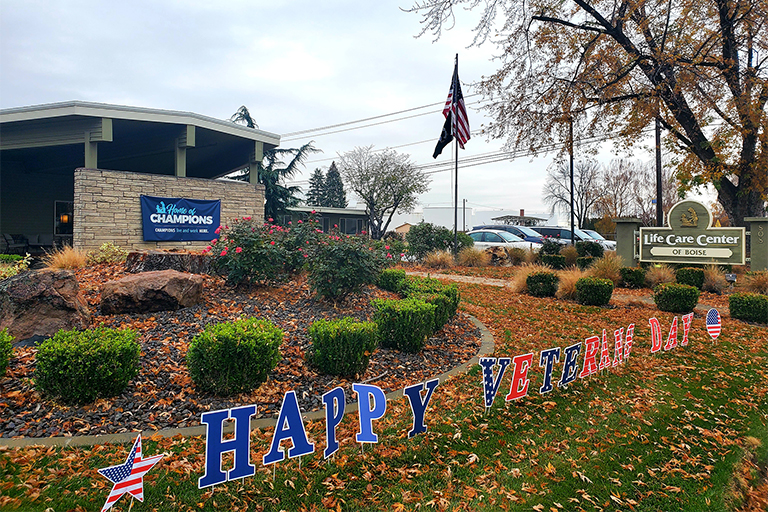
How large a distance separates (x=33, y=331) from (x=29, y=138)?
33.6 ft

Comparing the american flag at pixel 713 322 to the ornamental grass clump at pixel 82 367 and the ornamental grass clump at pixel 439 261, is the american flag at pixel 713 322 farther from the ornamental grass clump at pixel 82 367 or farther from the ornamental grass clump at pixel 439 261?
the ornamental grass clump at pixel 439 261

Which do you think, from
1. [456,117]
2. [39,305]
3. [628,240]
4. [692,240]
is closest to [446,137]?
[456,117]

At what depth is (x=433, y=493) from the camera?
2.77 meters

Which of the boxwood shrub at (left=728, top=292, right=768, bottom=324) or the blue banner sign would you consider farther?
the blue banner sign

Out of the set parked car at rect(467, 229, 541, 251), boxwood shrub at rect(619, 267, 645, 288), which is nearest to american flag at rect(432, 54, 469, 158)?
boxwood shrub at rect(619, 267, 645, 288)

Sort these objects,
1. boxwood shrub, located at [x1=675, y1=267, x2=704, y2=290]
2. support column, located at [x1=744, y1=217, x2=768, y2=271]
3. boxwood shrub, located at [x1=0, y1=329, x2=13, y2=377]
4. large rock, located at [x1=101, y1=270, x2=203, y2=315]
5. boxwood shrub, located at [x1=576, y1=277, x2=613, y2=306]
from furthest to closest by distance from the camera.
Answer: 1. support column, located at [x1=744, y1=217, x2=768, y2=271]
2. boxwood shrub, located at [x1=675, y1=267, x2=704, y2=290]
3. boxwood shrub, located at [x1=576, y1=277, x2=613, y2=306]
4. large rock, located at [x1=101, y1=270, x2=203, y2=315]
5. boxwood shrub, located at [x1=0, y1=329, x2=13, y2=377]

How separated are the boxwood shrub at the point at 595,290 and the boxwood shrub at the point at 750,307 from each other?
2.11 metres

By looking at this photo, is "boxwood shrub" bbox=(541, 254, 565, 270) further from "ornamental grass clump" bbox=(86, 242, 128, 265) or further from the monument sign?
"ornamental grass clump" bbox=(86, 242, 128, 265)

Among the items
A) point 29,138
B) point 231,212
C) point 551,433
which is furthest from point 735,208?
point 29,138

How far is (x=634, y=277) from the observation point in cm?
1124

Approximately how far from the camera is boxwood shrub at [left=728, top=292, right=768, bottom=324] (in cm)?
788

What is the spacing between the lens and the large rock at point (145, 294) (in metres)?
5.46

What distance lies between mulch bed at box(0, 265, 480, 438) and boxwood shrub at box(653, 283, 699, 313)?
4.39m

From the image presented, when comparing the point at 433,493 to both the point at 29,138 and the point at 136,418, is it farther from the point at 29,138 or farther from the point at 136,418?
the point at 29,138
